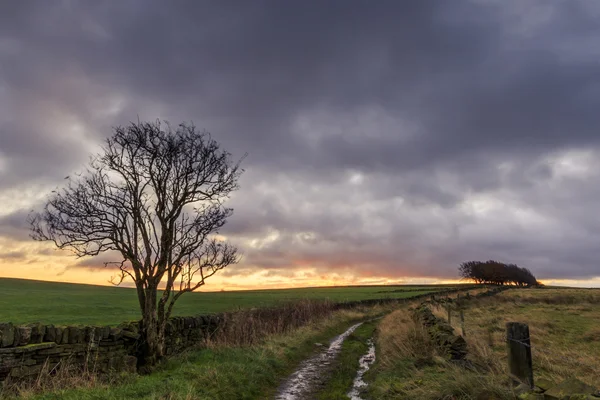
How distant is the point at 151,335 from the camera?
1441 cm

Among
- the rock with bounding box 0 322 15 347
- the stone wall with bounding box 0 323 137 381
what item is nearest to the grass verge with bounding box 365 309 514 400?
the stone wall with bounding box 0 323 137 381

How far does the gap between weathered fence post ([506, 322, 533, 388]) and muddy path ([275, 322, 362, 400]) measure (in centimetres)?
615

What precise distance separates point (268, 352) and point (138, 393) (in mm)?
7284

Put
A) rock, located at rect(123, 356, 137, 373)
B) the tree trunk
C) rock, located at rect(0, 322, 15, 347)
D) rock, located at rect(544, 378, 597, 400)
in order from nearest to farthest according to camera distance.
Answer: rock, located at rect(544, 378, 597, 400), rock, located at rect(0, 322, 15, 347), rock, located at rect(123, 356, 137, 373), the tree trunk

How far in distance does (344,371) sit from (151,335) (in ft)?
23.2

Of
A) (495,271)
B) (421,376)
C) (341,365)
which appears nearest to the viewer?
(421,376)

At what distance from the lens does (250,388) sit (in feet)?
38.5

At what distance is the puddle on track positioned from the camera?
450 inches

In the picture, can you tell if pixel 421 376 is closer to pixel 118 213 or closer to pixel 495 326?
pixel 118 213

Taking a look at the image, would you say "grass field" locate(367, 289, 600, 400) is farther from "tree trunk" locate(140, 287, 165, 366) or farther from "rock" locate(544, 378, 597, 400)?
"tree trunk" locate(140, 287, 165, 366)

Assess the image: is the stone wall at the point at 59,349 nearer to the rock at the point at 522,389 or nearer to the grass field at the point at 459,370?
the grass field at the point at 459,370

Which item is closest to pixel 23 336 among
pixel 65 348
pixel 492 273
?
pixel 65 348

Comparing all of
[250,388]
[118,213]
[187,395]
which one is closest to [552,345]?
[250,388]

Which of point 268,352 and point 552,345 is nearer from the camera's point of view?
point 268,352
